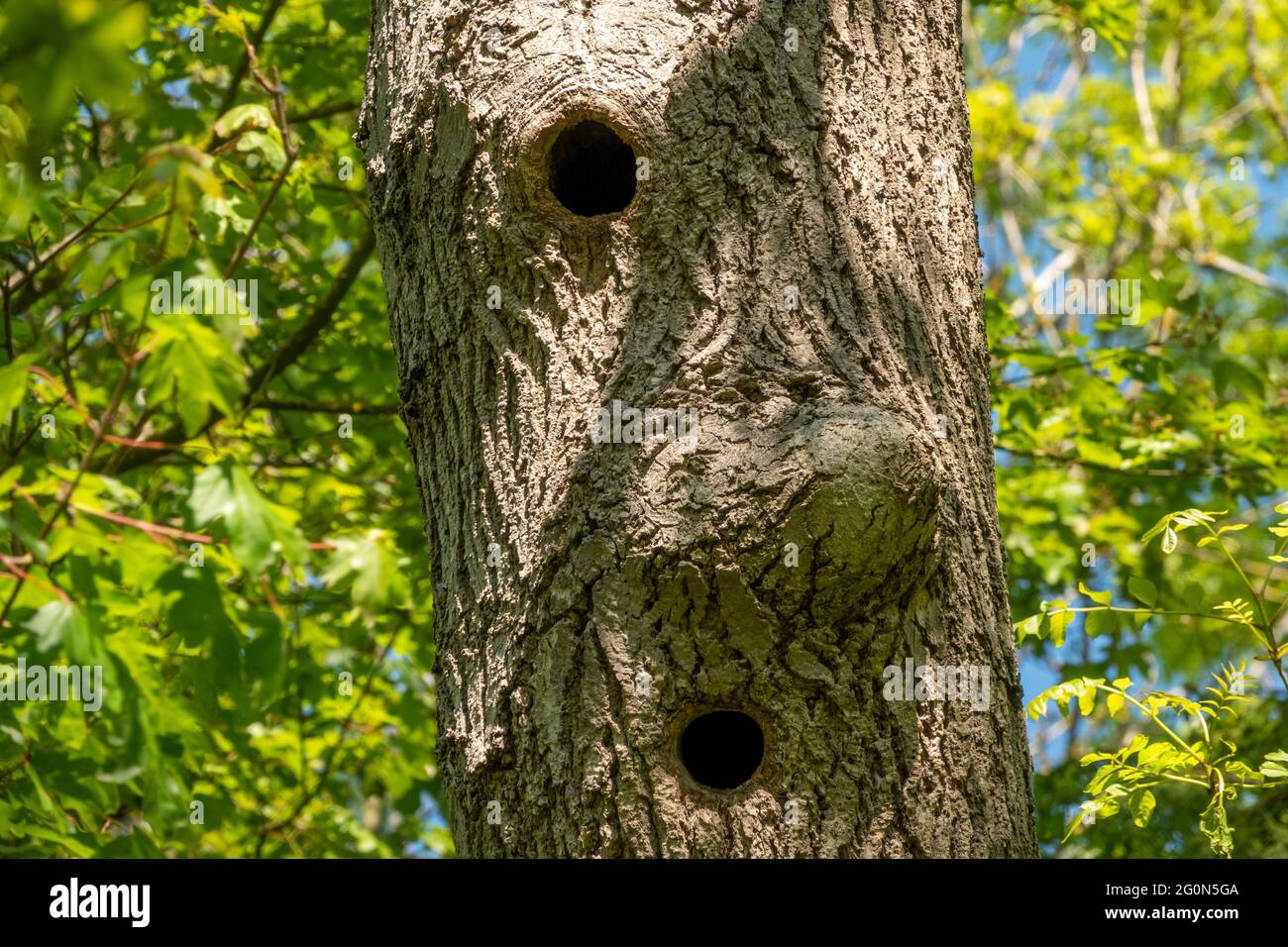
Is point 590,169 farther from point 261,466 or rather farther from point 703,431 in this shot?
point 261,466

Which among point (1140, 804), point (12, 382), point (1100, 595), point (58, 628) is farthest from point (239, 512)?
point (1140, 804)

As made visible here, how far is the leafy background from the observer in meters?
2.02

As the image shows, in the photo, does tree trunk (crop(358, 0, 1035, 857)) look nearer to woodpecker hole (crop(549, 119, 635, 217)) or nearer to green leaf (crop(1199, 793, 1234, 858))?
woodpecker hole (crop(549, 119, 635, 217))

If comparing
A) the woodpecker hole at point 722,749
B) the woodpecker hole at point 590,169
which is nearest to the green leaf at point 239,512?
the woodpecker hole at point 722,749

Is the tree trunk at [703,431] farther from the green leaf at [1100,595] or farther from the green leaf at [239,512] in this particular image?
the green leaf at [239,512]

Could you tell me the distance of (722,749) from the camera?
242 cm

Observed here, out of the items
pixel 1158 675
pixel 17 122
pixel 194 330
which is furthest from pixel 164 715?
pixel 1158 675

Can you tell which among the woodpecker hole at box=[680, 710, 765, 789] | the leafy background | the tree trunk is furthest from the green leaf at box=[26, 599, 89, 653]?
the woodpecker hole at box=[680, 710, 765, 789]

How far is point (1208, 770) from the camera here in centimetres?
268

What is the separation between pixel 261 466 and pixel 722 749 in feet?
11.0

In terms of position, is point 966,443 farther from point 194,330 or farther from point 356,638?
point 356,638

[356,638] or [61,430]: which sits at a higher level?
[61,430]

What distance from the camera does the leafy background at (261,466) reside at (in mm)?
2018
